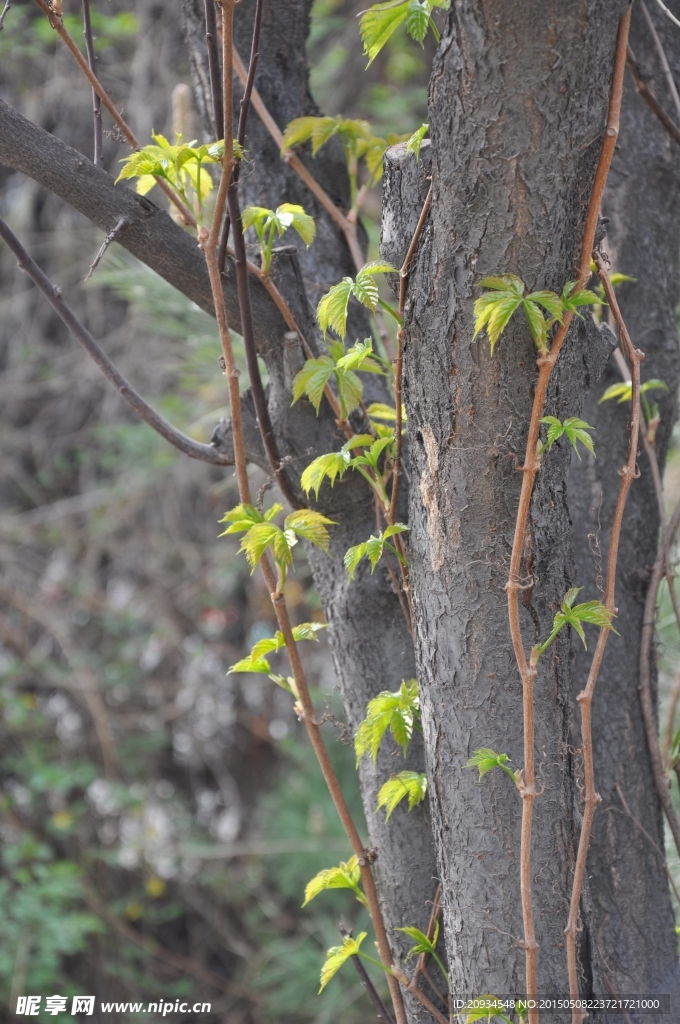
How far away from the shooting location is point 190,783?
111 inches

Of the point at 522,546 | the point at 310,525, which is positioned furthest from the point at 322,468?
the point at 522,546

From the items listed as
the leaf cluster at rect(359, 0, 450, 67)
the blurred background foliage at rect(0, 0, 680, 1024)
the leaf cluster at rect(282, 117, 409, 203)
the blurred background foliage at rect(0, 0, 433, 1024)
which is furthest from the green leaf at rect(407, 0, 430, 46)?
the blurred background foliage at rect(0, 0, 433, 1024)

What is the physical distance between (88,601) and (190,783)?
2.29ft

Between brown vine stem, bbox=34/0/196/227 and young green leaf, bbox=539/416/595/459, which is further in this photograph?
brown vine stem, bbox=34/0/196/227

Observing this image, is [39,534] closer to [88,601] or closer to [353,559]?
[88,601]

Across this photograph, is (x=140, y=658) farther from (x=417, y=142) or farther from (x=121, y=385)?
(x=417, y=142)

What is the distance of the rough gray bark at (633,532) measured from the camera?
82cm

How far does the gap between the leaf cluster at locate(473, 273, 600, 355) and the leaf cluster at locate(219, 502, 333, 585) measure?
19cm

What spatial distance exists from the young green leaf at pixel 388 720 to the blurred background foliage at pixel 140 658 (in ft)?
5.39

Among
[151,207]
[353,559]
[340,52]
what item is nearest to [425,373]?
[353,559]

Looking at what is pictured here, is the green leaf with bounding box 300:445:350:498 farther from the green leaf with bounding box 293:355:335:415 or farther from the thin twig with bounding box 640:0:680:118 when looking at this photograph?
the thin twig with bounding box 640:0:680:118

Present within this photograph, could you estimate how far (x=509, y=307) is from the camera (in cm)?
54

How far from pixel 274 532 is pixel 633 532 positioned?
0.49 m

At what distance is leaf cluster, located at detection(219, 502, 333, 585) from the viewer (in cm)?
61
